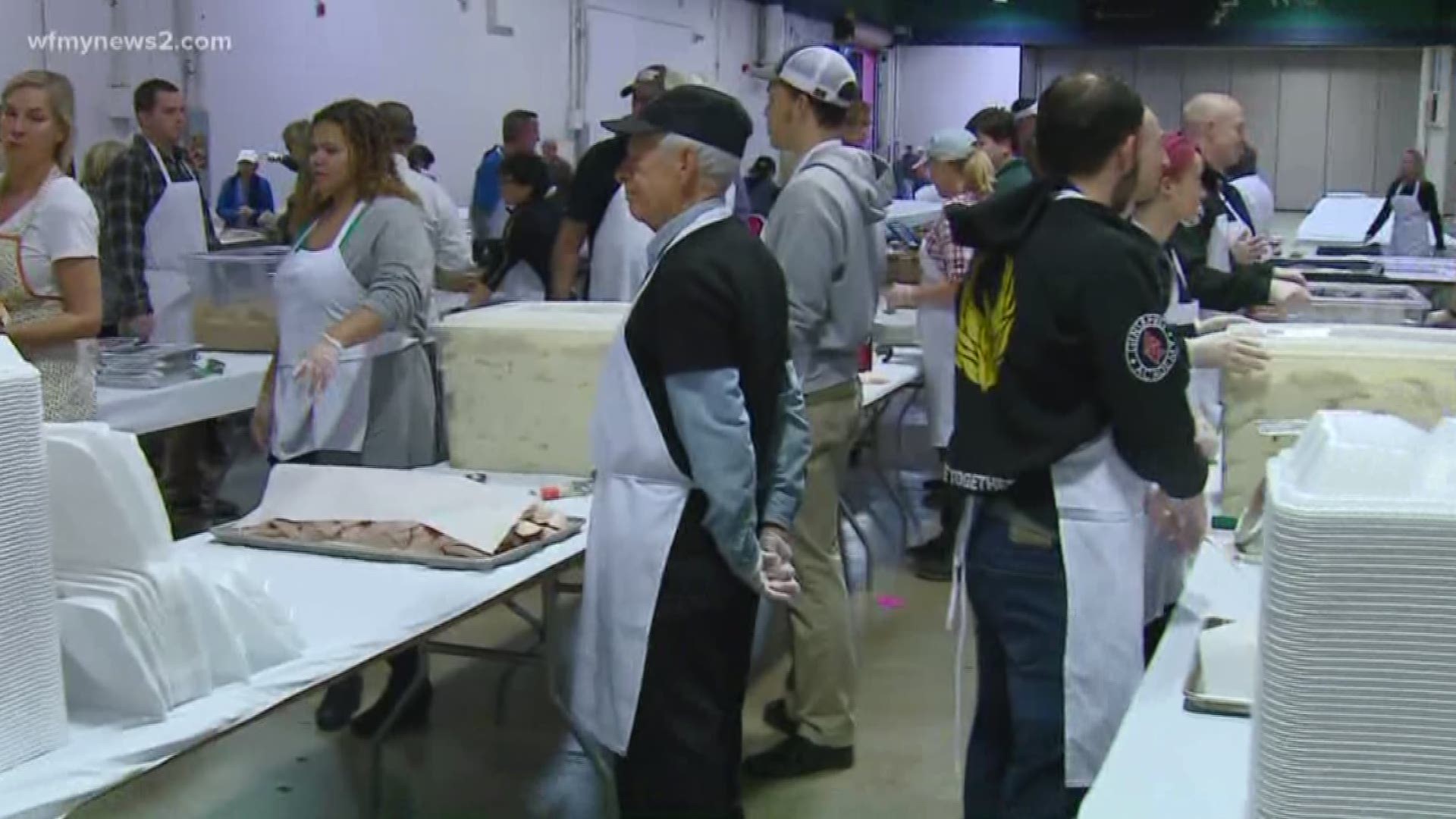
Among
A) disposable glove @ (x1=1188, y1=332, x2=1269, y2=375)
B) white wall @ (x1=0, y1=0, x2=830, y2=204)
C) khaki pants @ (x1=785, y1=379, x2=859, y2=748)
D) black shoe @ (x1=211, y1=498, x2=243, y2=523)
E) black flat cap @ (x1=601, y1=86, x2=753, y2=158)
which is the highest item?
Answer: white wall @ (x1=0, y1=0, x2=830, y2=204)

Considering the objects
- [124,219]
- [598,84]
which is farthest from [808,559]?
[598,84]

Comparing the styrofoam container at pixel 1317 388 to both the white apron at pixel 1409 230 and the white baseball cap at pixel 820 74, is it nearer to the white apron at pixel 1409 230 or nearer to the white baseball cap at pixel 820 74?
the white baseball cap at pixel 820 74

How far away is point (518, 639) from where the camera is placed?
4074 millimetres

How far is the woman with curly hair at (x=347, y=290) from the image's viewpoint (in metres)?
2.96

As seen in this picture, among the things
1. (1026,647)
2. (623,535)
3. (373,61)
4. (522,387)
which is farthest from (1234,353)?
(373,61)

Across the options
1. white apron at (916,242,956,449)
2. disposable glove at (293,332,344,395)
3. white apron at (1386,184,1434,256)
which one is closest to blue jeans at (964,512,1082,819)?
disposable glove at (293,332,344,395)

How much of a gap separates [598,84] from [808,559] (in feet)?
21.9

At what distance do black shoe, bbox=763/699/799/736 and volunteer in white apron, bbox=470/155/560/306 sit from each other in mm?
1525

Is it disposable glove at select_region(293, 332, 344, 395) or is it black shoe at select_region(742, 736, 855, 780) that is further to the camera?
black shoe at select_region(742, 736, 855, 780)

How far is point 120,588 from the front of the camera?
165 cm

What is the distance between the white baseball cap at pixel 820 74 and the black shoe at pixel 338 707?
1620 mm

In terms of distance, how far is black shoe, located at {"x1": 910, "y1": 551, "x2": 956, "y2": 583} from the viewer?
15.4 ft

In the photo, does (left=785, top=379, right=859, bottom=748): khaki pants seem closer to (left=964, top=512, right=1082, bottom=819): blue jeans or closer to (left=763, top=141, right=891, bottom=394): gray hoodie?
(left=763, top=141, right=891, bottom=394): gray hoodie

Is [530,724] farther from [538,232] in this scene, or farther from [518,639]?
[538,232]
